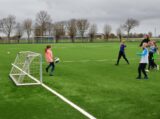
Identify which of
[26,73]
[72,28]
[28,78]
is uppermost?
[72,28]

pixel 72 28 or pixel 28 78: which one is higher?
pixel 72 28

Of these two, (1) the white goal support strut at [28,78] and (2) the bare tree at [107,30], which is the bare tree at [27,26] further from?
(1) the white goal support strut at [28,78]

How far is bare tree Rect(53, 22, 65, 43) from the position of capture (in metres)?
126

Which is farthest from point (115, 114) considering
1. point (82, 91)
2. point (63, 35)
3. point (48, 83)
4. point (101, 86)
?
point (63, 35)

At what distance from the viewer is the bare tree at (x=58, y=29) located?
126 metres

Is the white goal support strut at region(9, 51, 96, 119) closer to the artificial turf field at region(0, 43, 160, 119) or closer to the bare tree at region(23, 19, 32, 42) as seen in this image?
the artificial turf field at region(0, 43, 160, 119)

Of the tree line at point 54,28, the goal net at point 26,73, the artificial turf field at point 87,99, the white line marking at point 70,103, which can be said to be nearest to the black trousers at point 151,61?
the artificial turf field at point 87,99

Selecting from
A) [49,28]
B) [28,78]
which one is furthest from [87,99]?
[49,28]

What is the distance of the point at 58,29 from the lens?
426ft

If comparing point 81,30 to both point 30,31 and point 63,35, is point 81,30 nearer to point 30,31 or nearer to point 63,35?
point 63,35

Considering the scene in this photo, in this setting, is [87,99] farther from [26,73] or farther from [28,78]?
[28,78]

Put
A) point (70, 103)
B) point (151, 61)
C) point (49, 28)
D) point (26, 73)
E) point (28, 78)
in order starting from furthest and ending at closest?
1. point (49, 28)
2. point (151, 61)
3. point (28, 78)
4. point (26, 73)
5. point (70, 103)

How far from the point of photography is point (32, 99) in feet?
34.9

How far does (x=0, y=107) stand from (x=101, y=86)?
15.6 feet
